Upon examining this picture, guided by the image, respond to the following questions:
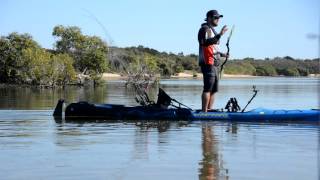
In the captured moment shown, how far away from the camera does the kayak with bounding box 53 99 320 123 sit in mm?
11519

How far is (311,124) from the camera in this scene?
36.3 ft

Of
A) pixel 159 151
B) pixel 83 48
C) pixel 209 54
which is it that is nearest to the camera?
pixel 159 151

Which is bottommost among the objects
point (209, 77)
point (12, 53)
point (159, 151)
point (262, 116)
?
point (159, 151)

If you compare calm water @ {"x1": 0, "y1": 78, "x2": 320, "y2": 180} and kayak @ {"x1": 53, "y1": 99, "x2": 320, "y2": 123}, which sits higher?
kayak @ {"x1": 53, "y1": 99, "x2": 320, "y2": 123}

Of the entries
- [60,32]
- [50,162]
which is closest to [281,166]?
[50,162]

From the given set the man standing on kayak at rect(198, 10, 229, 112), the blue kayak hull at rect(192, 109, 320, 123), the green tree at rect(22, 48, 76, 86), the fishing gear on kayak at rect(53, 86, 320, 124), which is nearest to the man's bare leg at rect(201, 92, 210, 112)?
the man standing on kayak at rect(198, 10, 229, 112)

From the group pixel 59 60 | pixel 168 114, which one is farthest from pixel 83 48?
pixel 168 114

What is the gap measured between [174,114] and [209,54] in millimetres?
1414

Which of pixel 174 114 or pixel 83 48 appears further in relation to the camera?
pixel 83 48

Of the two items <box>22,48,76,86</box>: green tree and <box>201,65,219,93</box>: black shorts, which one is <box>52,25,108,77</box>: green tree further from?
<box>201,65,219,93</box>: black shorts

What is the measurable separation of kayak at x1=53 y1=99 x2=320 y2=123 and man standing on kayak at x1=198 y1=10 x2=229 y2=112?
406mm

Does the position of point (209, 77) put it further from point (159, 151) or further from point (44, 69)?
point (44, 69)

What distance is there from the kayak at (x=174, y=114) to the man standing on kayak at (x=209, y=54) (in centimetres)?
41

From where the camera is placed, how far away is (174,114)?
11.9m
